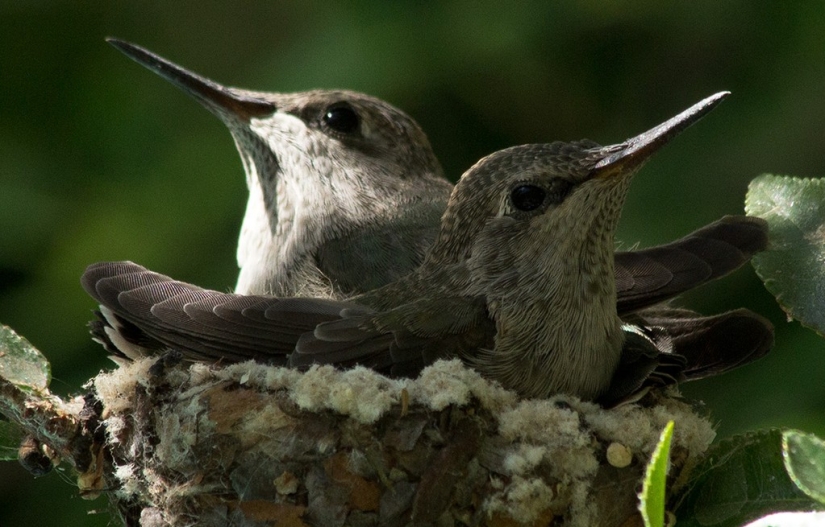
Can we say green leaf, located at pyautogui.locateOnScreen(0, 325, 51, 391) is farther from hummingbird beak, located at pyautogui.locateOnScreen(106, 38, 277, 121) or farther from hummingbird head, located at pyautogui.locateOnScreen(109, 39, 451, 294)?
hummingbird beak, located at pyautogui.locateOnScreen(106, 38, 277, 121)

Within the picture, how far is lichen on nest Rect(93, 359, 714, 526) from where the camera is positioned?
Result: 8.20 feet

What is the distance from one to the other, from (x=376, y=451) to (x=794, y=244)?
3.31 feet

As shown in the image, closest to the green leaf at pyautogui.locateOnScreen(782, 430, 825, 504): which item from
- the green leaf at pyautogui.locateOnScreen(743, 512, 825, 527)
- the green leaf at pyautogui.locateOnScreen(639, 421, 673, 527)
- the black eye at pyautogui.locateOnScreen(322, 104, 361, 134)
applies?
the green leaf at pyautogui.locateOnScreen(743, 512, 825, 527)

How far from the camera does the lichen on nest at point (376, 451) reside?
2500 millimetres

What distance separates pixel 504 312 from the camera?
287 cm

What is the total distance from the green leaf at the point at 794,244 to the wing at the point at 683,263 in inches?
6.7

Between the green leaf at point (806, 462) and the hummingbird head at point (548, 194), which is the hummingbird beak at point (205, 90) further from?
the green leaf at point (806, 462)

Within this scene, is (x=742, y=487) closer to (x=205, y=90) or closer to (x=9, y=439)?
(x=9, y=439)

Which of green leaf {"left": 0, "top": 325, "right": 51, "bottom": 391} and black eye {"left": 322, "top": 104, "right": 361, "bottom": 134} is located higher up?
black eye {"left": 322, "top": 104, "right": 361, "bottom": 134}

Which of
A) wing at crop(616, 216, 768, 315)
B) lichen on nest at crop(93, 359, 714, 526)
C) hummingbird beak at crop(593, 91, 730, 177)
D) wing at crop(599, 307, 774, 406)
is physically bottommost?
lichen on nest at crop(93, 359, 714, 526)

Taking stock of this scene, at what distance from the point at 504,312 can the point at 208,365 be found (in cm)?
74

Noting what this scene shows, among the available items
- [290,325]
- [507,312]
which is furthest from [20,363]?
[507,312]

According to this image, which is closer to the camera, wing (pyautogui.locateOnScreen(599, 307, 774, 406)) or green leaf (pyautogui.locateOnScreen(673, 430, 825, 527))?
green leaf (pyautogui.locateOnScreen(673, 430, 825, 527))

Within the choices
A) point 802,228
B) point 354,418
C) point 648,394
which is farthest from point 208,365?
point 802,228
